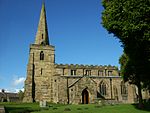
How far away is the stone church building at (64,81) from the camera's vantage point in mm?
54531

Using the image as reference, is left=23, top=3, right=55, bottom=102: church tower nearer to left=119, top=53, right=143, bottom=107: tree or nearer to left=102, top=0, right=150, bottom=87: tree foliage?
left=119, top=53, right=143, bottom=107: tree

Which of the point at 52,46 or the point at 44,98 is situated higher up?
the point at 52,46

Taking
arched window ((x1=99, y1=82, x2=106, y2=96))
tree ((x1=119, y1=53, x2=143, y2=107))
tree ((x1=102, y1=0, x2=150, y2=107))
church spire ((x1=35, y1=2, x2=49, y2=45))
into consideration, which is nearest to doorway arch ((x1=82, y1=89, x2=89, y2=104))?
arched window ((x1=99, y1=82, x2=106, y2=96))

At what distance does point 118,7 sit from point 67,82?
35481 millimetres

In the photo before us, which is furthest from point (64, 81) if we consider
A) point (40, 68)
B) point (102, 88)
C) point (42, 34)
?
point (42, 34)

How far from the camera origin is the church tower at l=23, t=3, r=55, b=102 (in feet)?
195

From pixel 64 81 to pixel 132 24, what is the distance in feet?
119

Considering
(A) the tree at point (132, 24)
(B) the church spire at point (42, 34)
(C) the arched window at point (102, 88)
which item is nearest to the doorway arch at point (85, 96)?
(C) the arched window at point (102, 88)

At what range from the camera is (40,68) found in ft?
205

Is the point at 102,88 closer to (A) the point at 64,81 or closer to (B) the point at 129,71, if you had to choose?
(A) the point at 64,81

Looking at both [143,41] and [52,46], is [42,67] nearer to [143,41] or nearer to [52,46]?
[52,46]

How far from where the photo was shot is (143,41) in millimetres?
24078

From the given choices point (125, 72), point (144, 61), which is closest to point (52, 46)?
point (125, 72)

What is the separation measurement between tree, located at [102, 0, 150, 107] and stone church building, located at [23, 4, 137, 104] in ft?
87.2
